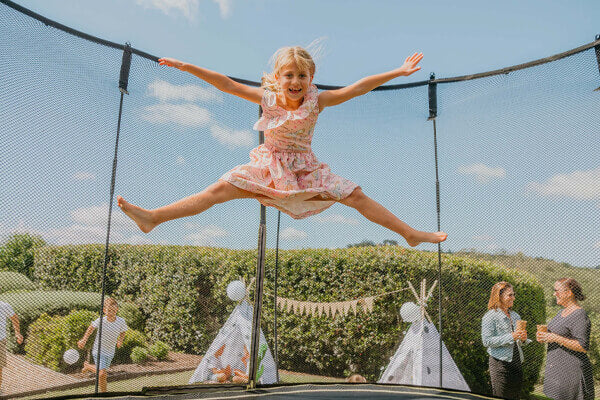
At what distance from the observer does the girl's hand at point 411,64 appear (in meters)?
1.87

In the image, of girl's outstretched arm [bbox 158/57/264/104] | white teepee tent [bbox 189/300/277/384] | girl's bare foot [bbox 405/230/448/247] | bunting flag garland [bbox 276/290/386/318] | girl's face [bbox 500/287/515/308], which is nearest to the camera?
girl's outstretched arm [bbox 158/57/264/104]

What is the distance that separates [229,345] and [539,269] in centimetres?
174

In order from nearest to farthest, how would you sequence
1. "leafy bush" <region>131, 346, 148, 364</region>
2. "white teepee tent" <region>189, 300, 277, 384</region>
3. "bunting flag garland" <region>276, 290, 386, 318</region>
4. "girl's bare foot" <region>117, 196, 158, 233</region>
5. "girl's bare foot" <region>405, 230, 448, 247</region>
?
1. "girl's bare foot" <region>117, 196, 158, 233</region>
2. "girl's bare foot" <region>405, 230, 448, 247</region>
3. "leafy bush" <region>131, 346, 148, 364</region>
4. "white teepee tent" <region>189, 300, 277, 384</region>
5. "bunting flag garland" <region>276, 290, 386, 318</region>

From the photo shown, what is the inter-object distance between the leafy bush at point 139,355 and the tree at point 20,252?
60 cm

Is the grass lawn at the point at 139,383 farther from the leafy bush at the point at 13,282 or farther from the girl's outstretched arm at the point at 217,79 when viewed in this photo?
the girl's outstretched arm at the point at 217,79

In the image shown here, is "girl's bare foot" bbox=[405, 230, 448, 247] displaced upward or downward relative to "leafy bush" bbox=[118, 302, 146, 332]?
upward

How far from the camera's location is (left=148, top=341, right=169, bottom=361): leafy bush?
88.3 inches

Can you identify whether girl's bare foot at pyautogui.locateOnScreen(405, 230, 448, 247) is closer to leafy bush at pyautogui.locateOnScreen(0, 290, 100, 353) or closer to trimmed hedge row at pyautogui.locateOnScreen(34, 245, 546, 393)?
trimmed hedge row at pyautogui.locateOnScreen(34, 245, 546, 393)

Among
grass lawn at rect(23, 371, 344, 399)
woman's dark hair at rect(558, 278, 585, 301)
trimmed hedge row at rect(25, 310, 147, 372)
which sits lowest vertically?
grass lawn at rect(23, 371, 344, 399)

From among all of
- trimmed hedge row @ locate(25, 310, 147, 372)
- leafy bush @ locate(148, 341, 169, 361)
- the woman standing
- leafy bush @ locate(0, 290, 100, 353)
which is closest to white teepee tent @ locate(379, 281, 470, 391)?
the woman standing

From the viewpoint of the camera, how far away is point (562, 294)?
2.22 meters

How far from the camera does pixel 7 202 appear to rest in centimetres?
180

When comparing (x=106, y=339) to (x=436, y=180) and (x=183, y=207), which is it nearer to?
Result: (x=183, y=207)

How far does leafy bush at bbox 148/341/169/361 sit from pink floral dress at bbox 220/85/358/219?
103cm
